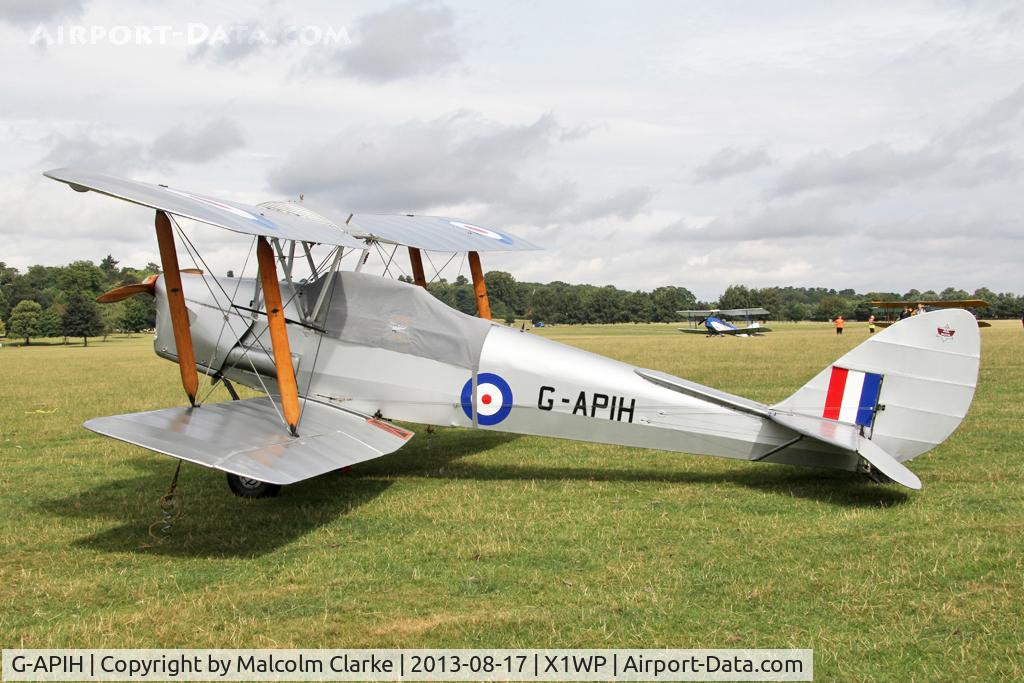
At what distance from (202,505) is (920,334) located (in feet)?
20.9

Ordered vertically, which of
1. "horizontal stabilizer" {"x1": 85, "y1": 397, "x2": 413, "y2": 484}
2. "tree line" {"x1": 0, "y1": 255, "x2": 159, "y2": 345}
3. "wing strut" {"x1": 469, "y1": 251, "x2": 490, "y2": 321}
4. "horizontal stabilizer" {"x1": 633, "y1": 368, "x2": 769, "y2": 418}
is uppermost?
"wing strut" {"x1": 469, "y1": 251, "x2": 490, "y2": 321}

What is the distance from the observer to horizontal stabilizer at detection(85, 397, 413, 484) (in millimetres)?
5684

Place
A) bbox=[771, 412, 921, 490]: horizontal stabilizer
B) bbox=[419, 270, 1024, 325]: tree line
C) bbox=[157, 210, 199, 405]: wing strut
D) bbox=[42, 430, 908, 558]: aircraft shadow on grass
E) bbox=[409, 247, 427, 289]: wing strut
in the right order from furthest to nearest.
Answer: bbox=[419, 270, 1024, 325]: tree line
bbox=[409, 247, 427, 289]: wing strut
bbox=[157, 210, 199, 405]: wing strut
bbox=[42, 430, 908, 558]: aircraft shadow on grass
bbox=[771, 412, 921, 490]: horizontal stabilizer

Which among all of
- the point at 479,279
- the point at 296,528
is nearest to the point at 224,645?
the point at 296,528

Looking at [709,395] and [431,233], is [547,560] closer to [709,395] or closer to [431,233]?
[709,395]

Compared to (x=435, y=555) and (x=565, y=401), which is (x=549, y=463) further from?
(x=435, y=555)

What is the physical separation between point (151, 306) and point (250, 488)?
6062cm

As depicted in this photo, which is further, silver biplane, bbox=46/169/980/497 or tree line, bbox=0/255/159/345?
tree line, bbox=0/255/159/345

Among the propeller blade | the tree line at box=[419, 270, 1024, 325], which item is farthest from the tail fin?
the tree line at box=[419, 270, 1024, 325]

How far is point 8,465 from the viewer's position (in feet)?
31.1

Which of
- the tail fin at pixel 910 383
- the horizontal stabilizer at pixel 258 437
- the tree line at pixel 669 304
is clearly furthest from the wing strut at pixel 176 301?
the tree line at pixel 669 304

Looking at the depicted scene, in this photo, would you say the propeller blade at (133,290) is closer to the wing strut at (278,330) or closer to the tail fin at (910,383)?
the wing strut at (278,330)

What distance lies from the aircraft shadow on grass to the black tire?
0.32 ft

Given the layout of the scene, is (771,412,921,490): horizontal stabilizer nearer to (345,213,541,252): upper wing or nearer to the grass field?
the grass field
